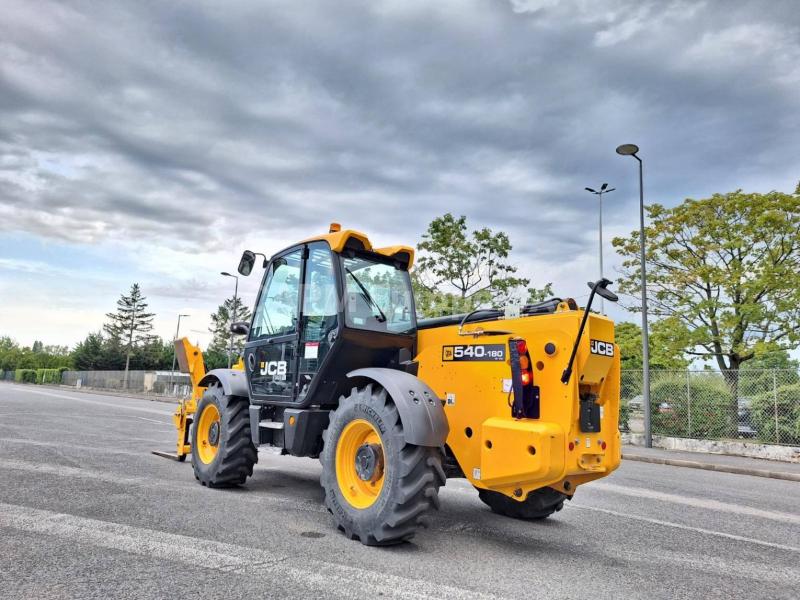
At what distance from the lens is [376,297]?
19.1ft

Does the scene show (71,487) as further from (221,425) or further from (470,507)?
(470,507)

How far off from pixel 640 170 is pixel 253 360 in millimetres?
16430

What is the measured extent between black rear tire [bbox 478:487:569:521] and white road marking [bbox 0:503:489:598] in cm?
201

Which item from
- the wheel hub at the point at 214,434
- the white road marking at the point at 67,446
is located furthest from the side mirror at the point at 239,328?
the white road marking at the point at 67,446

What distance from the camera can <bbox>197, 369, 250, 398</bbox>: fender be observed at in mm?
6773

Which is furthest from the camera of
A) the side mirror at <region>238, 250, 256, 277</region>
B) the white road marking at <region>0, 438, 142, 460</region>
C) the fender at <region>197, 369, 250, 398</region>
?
the white road marking at <region>0, 438, 142, 460</region>

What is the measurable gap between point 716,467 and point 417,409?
429 inches

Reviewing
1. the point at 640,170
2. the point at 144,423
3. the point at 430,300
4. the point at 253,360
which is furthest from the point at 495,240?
the point at 253,360

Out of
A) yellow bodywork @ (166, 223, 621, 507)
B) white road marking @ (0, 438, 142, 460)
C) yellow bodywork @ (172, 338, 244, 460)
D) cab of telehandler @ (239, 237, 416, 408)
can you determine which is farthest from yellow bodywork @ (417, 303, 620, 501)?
white road marking @ (0, 438, 142, 460)

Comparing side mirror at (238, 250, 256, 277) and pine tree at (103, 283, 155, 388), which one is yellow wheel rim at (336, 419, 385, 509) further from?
pine tree at (103, 283, 155, 388)

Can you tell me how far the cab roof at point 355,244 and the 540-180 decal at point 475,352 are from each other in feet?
4.28

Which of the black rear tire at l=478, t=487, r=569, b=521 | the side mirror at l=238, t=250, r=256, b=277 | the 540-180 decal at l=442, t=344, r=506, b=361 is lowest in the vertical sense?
the black rear tire at l=478, t=487, r=569, b=521

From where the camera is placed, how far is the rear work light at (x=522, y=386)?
4484mm

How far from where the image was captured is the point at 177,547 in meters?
4.18
